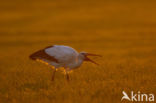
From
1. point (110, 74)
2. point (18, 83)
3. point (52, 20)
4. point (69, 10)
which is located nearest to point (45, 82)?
point (18, 83)

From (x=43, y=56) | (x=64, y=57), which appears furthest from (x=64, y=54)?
(x=43, y=56)

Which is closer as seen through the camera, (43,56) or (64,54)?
(64,54)

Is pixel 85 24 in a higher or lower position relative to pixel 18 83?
lower

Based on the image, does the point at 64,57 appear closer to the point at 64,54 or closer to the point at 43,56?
the point at 64,54

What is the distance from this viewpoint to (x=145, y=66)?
1224 cm

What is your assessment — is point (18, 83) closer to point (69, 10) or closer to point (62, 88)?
point (62, 88)

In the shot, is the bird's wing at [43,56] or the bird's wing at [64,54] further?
the bird's wing at [43,56]

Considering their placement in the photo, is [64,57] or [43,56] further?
[43,56]

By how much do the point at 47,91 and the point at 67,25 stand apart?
1237 inches

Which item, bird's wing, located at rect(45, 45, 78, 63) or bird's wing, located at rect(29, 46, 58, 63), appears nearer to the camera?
bird's wing, located at rect(45, 45, 78, 63)

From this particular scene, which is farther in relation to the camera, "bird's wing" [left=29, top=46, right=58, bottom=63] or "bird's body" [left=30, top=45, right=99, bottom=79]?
"bird's wing" [left=29, top=46, right=58, bottom=63]

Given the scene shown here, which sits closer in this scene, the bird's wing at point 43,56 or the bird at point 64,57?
the bird at point 64,57

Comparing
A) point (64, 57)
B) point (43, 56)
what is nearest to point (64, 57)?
point (64, 57)

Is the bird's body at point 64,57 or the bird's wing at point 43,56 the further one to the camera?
the bird's wing at point 43,56
